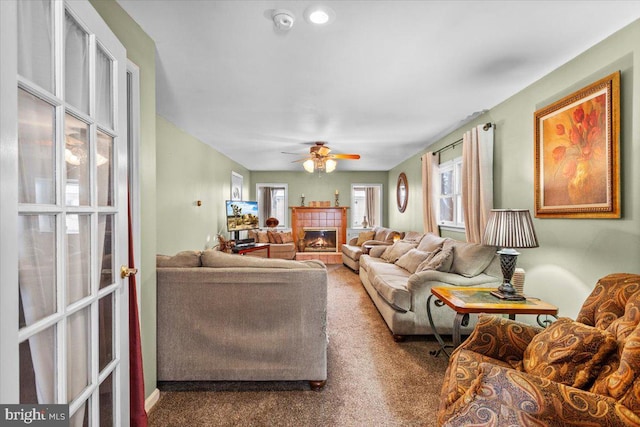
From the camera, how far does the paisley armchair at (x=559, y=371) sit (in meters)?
0.95

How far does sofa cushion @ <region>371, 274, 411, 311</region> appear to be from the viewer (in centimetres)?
294

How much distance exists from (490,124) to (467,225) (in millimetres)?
1157

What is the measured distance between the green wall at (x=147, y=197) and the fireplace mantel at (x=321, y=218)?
598cm

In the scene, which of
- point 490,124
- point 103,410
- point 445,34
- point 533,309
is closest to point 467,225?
point 490,124

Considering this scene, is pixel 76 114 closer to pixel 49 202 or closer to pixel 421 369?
pixel 49 202

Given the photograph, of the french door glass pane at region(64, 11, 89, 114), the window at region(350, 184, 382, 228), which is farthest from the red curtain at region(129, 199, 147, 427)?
the window at region(350, 184, 382, 228)

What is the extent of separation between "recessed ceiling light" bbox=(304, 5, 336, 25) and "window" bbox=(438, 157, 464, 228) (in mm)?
2913

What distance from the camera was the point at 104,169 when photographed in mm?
1332

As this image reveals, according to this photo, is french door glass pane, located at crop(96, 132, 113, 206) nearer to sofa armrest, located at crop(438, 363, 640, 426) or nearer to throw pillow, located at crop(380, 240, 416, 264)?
sofa armrest, located at crop(438, 363, 640, 426)

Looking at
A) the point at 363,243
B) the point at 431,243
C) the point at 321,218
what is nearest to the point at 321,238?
the point at 321,218

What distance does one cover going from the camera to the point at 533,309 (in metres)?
2.06

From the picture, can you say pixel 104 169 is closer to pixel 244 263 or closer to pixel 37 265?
pixel 37 265

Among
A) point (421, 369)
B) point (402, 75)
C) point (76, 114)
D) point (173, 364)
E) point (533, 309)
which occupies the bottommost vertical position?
point (421, 369)

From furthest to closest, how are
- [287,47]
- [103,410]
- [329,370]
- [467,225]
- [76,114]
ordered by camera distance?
[467,225]
[329,370]
[287,47]
[103,410]
[76,114]
